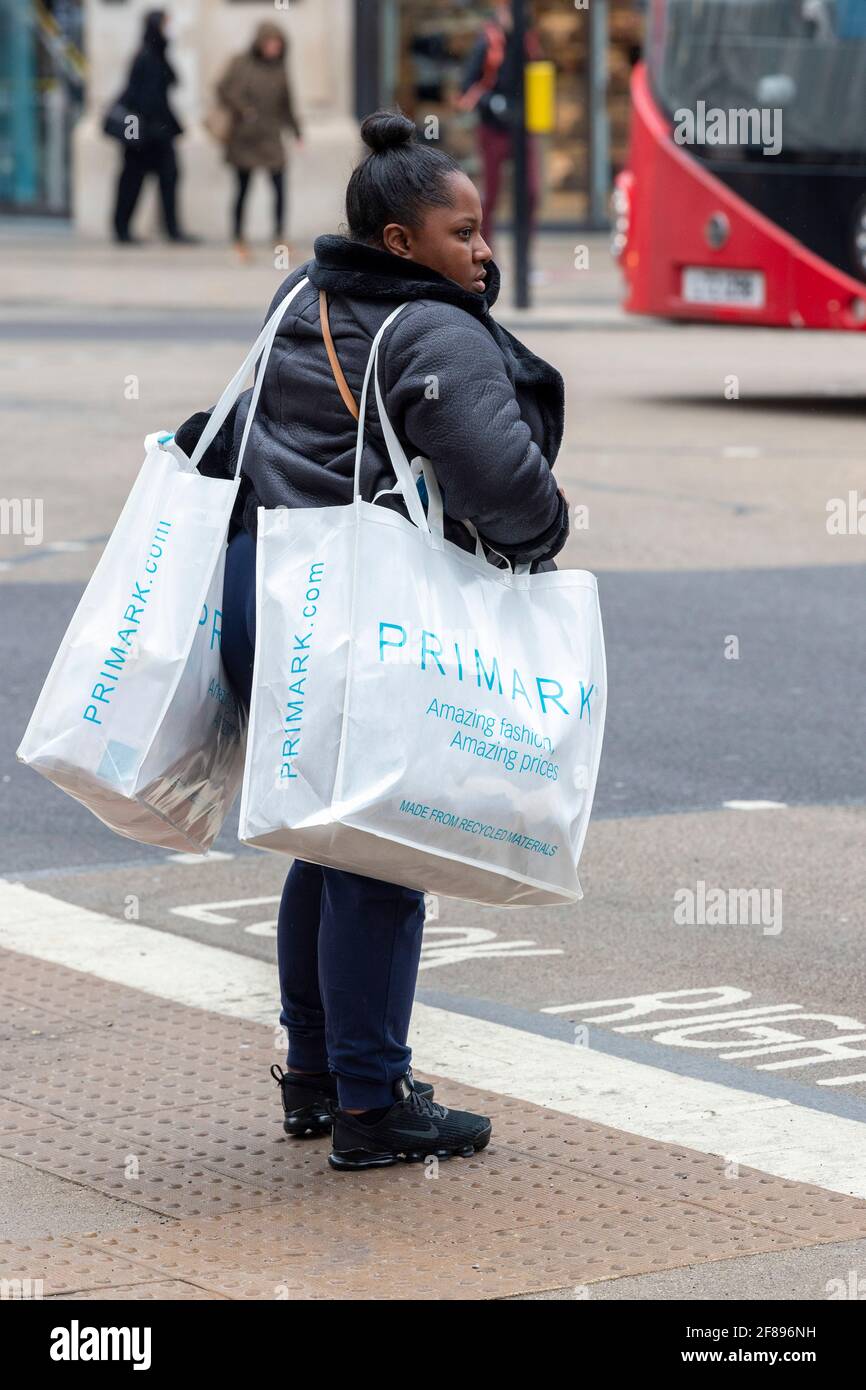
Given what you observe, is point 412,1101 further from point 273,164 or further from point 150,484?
point 273,164

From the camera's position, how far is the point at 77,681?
403cm

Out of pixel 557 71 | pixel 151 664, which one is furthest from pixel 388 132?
pixel 557 71

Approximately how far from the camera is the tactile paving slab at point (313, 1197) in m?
3.67

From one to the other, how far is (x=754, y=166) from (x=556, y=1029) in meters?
11.7

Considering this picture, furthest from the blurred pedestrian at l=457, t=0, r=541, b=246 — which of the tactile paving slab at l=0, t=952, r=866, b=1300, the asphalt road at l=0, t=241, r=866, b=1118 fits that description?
the tactile paving slab at l=0, t=952, r=866, b=1300

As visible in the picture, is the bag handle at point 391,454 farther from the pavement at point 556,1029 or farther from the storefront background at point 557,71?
the storefront background at point 557,71

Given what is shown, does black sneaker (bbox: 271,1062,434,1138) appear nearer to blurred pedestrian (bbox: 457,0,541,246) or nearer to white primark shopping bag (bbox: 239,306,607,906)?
white primark shopping bag (bbox: 239,306,607,906)

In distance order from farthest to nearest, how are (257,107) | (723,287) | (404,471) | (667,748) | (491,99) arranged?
(257,107), (491,99), (723,287), (667,748), (404,471)

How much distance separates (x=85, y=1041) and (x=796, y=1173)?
1433mm

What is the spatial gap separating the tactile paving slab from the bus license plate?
38.1 feet

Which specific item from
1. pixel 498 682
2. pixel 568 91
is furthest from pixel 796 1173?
pixel 568 91

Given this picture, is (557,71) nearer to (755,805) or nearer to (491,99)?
(491,99)

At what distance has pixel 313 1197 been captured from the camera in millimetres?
4055

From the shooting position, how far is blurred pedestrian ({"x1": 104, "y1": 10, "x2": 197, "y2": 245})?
84.7 ft
